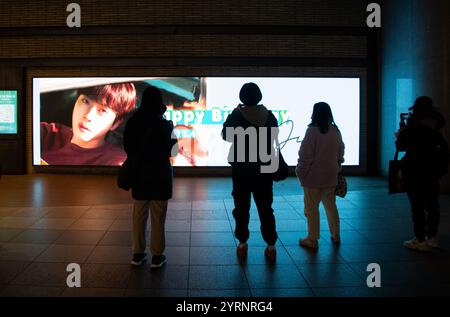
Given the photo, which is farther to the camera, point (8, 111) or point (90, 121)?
point (8, 111)

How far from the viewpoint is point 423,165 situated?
18.4 feet

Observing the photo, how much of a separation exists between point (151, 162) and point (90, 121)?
341 inches

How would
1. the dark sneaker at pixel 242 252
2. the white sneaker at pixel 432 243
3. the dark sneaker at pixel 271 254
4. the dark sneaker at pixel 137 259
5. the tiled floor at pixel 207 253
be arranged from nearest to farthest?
the tiled floor at pixel 207 253, the dark sneaker at pixel 137 259, the dark sneaker at pixel 271 254, the dark sneaker at pixel 242 252, the white sneaker at pixel 432 243

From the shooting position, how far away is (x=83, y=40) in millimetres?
13180

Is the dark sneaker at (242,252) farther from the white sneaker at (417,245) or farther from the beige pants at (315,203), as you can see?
the white sneaker at (417,245)

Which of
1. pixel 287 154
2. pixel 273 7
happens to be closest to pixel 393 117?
pixel 287 154

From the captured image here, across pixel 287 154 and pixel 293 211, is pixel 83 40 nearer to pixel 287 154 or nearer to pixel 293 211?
pixel 287 154

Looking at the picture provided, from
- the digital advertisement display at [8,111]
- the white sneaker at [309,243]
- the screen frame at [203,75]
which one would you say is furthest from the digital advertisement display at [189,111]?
the white sneaker at [309,243]

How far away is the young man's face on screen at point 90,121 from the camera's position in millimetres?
13125

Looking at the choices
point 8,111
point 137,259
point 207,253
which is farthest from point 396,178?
point 8,111

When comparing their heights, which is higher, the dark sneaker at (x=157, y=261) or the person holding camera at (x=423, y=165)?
the person holding camera at (x=423, y=165)

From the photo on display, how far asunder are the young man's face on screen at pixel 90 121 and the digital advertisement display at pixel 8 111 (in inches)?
66.0

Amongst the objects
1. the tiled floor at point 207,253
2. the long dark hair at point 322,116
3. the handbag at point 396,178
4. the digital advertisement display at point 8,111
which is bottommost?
the tiled floor at point 207,253

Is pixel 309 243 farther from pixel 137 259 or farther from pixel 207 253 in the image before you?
pixel 137 259
